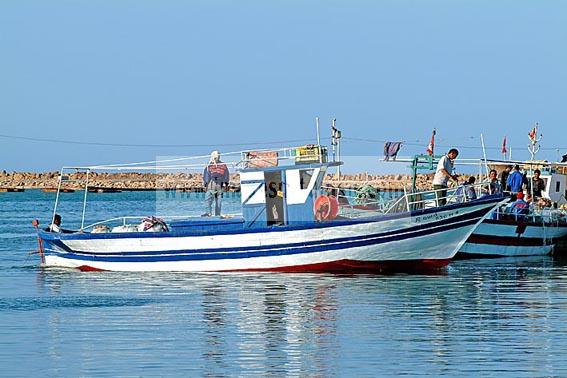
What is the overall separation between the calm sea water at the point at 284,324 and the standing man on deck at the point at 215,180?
293cm

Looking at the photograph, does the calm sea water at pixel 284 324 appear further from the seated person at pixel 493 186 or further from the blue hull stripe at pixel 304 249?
the seated person at pixel 493 186

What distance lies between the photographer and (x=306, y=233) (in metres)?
29.0

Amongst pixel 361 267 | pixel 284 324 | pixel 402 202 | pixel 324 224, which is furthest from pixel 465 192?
pixel 284 324

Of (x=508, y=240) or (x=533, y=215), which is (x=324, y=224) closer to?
(x=508, y=240)

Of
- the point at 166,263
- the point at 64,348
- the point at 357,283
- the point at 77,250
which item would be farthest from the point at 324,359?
the point at 77,250

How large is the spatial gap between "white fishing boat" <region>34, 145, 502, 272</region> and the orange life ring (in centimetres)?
2

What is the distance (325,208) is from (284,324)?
8.17 meters

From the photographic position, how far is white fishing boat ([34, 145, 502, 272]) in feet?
95.3

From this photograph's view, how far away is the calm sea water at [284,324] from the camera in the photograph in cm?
1745

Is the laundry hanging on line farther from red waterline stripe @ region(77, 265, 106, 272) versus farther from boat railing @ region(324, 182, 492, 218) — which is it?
red waterline stripe @ region(77, 265, 106, 272)

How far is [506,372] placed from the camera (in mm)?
16703

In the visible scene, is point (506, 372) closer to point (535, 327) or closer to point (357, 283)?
point (535, 327)

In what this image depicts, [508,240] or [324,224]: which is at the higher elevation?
[324,224]

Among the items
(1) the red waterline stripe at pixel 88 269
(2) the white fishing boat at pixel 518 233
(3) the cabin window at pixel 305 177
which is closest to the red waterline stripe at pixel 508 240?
(2) the white fishing boat at pixel 518 233
